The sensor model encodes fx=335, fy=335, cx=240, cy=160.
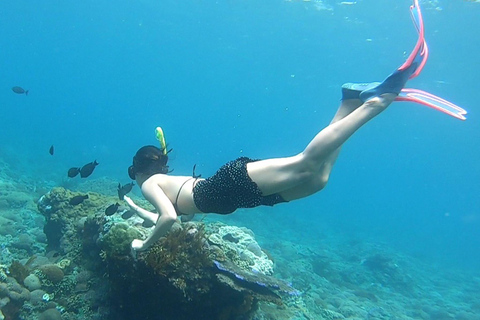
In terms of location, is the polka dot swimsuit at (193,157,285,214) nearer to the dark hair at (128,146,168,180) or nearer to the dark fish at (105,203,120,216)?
the dark hair at (128,146,168,180)

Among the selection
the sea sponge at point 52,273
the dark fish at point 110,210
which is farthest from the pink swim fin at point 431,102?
the sea sponge at point 52,273

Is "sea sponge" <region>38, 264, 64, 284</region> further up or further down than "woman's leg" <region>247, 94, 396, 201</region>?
further down

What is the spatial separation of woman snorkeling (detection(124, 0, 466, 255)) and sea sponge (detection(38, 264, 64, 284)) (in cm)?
329

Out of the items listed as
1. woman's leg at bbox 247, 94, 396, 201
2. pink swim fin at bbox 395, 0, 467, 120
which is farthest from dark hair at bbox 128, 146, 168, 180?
pink swim fin at bbox 395, 0, 467, 120

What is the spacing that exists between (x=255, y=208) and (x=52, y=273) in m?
25.3

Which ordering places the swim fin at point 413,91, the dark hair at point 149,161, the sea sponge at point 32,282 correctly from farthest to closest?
the sea sponge at point 32,282 < the dark hair at point 149,161 < the swim fin at point 413,91

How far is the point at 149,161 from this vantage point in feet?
16.0

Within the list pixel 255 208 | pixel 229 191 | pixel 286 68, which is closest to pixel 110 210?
pixel 229 191

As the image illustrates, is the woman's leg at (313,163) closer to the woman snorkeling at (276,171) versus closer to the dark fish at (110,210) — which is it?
the woman snorkeling at (276,171)

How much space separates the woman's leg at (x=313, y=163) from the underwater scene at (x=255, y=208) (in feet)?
0.76

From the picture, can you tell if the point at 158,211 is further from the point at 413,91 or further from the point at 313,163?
the point at 413,91

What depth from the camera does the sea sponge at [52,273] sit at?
6.89 metres

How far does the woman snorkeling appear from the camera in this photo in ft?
13.5

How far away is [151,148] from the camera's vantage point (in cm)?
493
